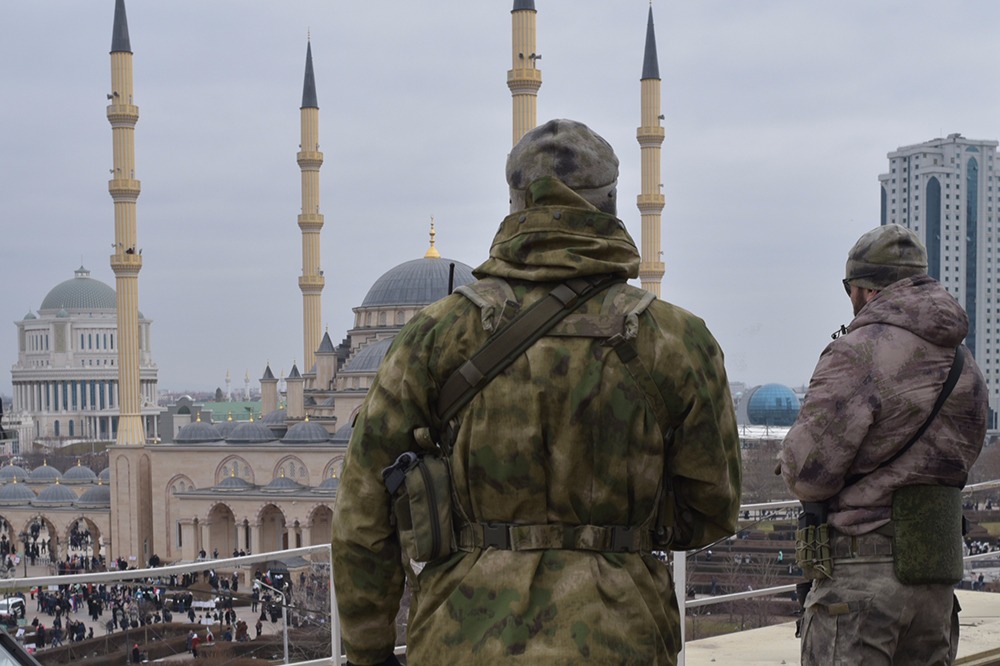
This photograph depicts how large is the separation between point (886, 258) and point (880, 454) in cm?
49

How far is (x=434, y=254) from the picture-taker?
4634cm

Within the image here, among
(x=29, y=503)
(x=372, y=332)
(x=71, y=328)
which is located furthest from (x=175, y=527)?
(x=71, y=328)

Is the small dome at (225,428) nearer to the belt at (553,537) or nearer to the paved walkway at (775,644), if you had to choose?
the paved walkway at (775,644)

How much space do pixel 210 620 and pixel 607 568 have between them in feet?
65.1

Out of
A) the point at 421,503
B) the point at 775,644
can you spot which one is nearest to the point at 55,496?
the point at 775,644

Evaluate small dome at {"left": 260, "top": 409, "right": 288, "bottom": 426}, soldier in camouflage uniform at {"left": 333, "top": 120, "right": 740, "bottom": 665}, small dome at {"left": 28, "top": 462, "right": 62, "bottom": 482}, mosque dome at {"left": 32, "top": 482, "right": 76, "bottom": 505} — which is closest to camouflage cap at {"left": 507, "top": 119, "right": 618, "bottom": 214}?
soldier in camouflage uniform at {"left": 333, "top": 120, "right": 740, "bottom": 665}

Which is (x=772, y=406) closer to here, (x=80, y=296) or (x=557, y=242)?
(x=80, y=296)

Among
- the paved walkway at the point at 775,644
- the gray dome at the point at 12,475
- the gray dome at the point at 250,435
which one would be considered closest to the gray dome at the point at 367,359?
the gray dome at the point at 250,435

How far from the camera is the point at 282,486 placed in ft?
112

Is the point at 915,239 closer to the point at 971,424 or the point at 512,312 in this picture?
the point at 971,424

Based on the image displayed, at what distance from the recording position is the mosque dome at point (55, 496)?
3822cm

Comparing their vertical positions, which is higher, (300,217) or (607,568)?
(300,217)

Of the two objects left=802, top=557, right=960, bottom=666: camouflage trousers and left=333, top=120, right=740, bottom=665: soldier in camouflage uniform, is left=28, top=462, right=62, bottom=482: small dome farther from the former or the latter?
left=333, top=120, right=740, bottom=665: soldier in camouflage uniform

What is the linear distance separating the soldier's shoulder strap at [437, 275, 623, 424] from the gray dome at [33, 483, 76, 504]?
38.7 metres
